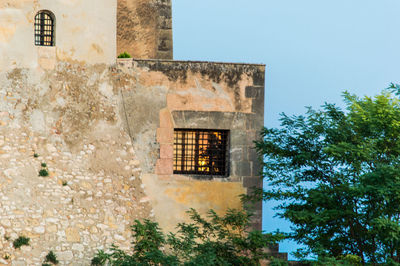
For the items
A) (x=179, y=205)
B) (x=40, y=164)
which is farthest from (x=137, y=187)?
(x=40, y=164)

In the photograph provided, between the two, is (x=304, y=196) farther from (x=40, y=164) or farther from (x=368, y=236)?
(x=40, y=164)

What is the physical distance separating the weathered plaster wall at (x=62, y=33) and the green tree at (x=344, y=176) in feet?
15.5

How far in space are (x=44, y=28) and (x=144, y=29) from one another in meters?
4.14

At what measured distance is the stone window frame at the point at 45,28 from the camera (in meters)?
20.7

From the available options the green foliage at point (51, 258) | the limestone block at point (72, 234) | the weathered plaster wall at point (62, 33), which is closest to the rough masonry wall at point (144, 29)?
the weathered plaster wall at point (62, 33)

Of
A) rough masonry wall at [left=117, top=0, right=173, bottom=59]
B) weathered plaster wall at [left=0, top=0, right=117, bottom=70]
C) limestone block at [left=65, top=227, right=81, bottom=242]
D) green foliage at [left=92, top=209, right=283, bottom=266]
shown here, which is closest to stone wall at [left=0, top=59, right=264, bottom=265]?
limestone block at [left=65, top=227, right=81, bottom=242]

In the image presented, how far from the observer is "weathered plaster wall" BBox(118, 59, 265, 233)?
20891mm

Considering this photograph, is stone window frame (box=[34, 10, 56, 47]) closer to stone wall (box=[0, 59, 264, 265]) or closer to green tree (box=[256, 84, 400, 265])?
stone wall (box=[0, 59, 264, 265])

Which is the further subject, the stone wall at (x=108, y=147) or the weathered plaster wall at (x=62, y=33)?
the weathered plaster wall at (x=62, y=33)

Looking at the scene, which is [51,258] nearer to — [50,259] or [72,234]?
[50,259]

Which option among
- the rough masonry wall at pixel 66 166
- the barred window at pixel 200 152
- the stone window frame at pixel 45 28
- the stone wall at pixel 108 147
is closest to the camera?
the rough masonry wall at pixel 66 166

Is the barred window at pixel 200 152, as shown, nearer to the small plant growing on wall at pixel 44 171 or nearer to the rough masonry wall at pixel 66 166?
the rough masonry wall at pixel 66 166

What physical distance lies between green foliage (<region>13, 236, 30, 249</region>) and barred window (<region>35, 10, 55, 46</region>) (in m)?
4.74

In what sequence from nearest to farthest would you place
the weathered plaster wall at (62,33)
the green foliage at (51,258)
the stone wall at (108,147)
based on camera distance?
the green foliage at (51,258) → the stone wall at (108,147) → the weathered plaster wall at (62,33)
